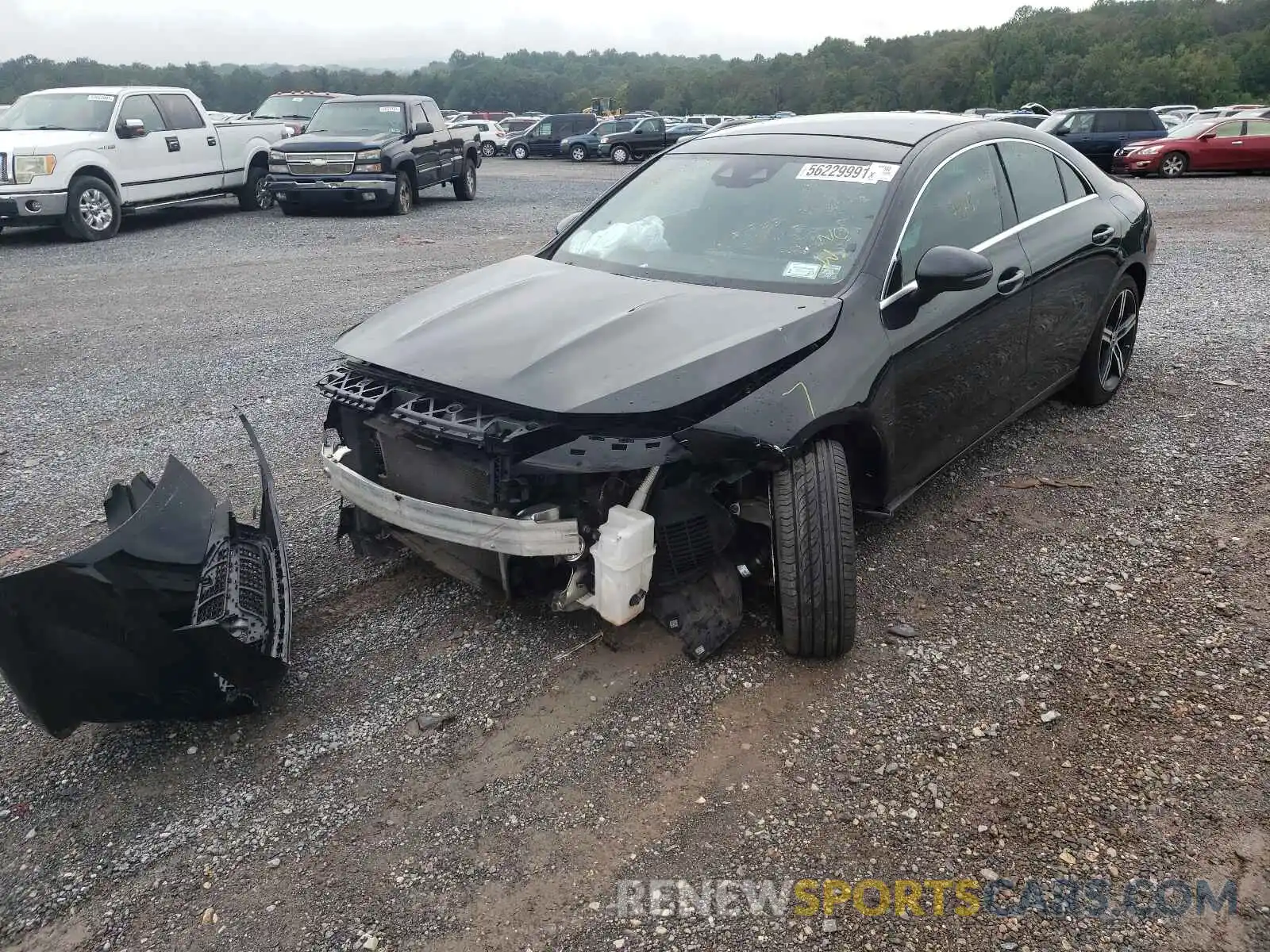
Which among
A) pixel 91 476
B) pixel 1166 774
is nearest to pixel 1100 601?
pixel 1166 774

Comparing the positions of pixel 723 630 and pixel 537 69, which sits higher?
pixel 537 69

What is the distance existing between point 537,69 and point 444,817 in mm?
120447

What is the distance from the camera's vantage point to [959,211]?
395cm

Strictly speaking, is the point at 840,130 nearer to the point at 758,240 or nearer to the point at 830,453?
the point at 758,240

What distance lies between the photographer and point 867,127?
4211mm

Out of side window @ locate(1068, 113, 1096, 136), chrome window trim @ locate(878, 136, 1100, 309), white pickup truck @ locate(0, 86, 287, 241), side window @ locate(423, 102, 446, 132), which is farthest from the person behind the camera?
side window @ locate(1068, 113, 1096, 136)

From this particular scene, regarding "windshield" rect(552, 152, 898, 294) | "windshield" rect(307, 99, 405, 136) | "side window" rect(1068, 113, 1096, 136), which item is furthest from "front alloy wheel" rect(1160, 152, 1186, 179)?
"windshield" rect(552, 152, 898, 294)

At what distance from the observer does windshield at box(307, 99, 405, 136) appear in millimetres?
14141

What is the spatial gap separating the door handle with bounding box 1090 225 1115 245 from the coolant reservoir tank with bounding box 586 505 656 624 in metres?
3.28

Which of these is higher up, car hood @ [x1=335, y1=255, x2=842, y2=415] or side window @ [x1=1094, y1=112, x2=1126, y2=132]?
side window @ [x1=1094, y1=112, x2=1126, y2=132]

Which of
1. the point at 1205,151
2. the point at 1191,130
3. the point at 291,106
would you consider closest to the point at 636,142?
the point at 291,106

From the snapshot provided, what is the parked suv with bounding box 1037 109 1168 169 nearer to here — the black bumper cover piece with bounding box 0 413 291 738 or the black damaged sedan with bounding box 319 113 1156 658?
the black damaged sedan with bounding box 319 113 1156 658

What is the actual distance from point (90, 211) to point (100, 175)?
0.49 m

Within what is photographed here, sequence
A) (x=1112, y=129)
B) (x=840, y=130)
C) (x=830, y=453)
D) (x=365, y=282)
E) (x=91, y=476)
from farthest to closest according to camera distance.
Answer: (x=1112, y=129) → (x=365, y=282) → (x=91, y=476) → (x=840, y=130) → (x=830, y=453)
